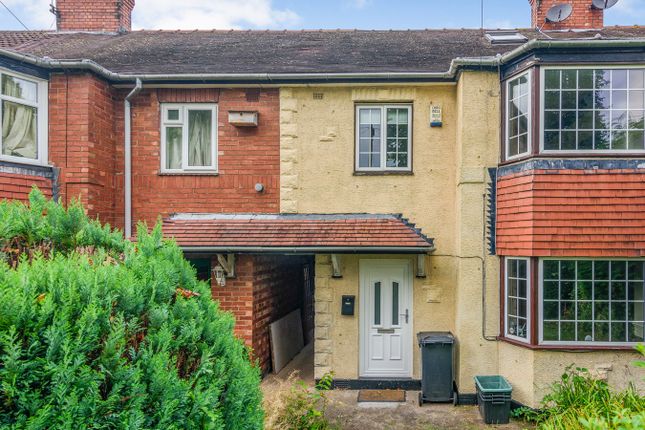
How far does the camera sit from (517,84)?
7062 mm

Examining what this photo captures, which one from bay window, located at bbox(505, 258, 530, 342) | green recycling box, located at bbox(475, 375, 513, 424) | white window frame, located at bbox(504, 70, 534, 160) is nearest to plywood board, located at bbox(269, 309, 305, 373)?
green recycling box, located at bbox(475, 375, 513, 424)

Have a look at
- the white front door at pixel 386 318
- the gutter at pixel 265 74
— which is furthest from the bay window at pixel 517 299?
the gutter at pixel 265 74

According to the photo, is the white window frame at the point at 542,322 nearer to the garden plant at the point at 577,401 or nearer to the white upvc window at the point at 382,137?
the garden plant at the point at 577,401

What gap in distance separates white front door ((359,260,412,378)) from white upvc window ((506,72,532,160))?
2.77 m

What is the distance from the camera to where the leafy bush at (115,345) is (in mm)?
2244

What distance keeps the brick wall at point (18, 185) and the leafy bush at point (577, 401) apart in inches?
338

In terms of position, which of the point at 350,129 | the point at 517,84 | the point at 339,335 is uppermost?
the point at 517,84

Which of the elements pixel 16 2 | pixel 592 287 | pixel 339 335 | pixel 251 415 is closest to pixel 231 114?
pixel 339 335

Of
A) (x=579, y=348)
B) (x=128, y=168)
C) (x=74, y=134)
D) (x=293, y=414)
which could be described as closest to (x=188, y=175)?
(x=128, y=168)

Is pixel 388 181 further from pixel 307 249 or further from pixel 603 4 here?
pixel 603 4

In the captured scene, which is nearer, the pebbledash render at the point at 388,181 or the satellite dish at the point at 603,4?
the pebbledash render at the point at 388,181

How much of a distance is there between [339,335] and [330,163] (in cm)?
327

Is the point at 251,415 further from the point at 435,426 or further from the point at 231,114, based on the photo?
the point at 231,114

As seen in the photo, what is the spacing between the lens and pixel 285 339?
928 centimetres
